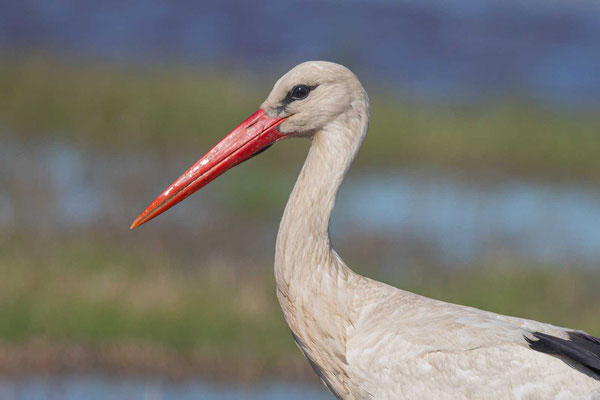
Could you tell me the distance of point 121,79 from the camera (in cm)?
1398

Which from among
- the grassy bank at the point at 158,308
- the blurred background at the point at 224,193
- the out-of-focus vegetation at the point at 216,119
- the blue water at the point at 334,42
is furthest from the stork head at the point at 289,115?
the blue water at the point at 334,42

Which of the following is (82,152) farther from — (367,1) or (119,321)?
(367,1)

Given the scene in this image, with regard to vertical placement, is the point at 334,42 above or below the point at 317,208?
above

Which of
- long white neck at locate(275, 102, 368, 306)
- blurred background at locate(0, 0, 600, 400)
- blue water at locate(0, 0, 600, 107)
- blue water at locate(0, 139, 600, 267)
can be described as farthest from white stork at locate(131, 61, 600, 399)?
blue water at locate(0, 0, 600, 107)

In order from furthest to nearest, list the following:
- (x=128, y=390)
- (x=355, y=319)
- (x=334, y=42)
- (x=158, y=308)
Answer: (x=334, y=42) → (x=158, y=308) → (x=128, y=390) → (x=355, y=319)

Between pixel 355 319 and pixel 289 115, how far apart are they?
1.01 m

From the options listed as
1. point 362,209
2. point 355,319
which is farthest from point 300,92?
point 362,209

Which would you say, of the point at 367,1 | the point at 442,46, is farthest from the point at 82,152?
the point at 367,1

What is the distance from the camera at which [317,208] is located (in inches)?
188

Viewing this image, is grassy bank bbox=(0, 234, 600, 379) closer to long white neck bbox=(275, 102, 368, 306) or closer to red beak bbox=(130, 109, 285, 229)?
red beak bbox=(130, 109, 285, 229)

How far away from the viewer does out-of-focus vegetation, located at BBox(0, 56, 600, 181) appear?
41.0 ft

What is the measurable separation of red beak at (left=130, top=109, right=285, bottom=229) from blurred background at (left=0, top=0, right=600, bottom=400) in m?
2.05

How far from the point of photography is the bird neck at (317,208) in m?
4.72

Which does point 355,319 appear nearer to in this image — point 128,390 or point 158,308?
point 128,390
